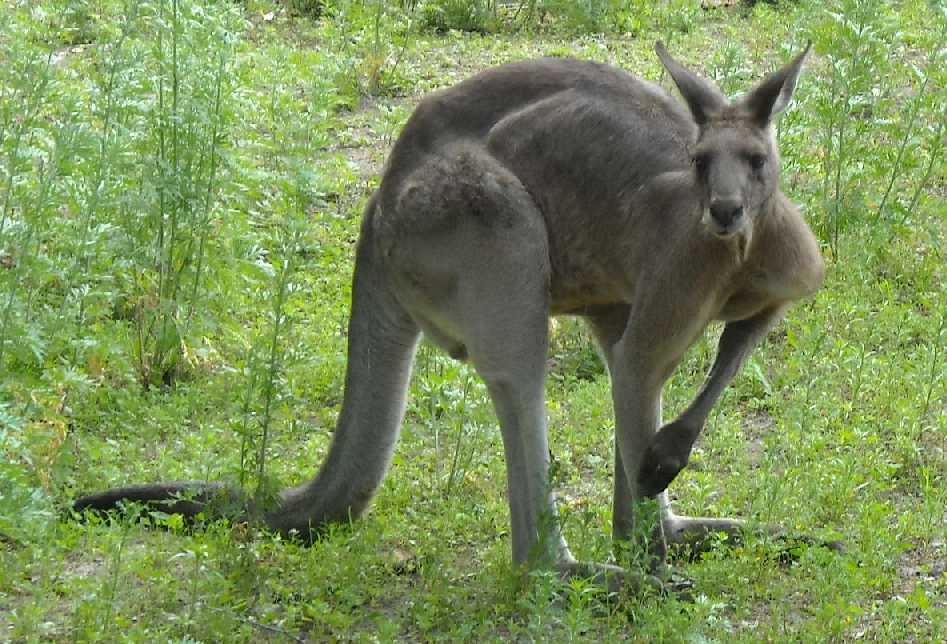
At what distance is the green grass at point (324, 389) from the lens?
5254 mm

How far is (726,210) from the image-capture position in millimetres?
4766

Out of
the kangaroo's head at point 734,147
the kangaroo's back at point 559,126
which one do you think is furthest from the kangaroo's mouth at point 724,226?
the kangaroo's back at point 559,126

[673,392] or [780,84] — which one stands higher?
[780,84]

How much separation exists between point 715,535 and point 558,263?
1118mm

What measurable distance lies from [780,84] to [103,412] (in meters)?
3.32

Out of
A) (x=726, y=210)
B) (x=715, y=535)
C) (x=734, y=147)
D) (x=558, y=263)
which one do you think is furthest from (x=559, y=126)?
(x=715, y=535)

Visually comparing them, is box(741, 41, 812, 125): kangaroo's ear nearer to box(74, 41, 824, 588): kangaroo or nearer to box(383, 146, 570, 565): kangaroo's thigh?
box(74, 41, 824, 588): kangaroo

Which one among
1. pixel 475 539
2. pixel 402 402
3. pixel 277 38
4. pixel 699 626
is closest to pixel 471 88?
pixel 402 402

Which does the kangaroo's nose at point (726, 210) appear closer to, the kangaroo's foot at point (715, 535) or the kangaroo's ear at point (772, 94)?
the kangaroo's ear at point (772, 94)

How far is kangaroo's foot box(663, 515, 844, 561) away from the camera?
18.5 feet

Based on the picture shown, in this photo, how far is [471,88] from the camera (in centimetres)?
582

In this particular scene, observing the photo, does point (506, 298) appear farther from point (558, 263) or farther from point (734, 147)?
point (734, 147)

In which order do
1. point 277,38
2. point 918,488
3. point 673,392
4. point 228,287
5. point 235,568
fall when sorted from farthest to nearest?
point 277,38
point 228,287
point 673,392
point 918,488
point 235,568

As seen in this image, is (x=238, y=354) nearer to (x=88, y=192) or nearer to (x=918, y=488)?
(x=88, y=192)
